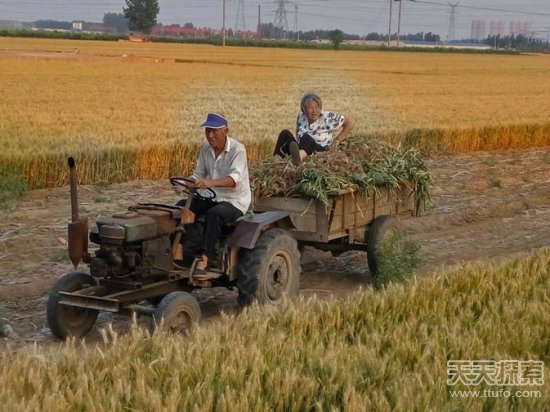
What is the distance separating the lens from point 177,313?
6660 mm

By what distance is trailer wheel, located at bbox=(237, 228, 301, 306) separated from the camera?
24.1ft

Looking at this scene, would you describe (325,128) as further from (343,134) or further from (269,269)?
(269,269)

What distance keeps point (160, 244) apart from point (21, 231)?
4560 mm

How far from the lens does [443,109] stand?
2588 cm

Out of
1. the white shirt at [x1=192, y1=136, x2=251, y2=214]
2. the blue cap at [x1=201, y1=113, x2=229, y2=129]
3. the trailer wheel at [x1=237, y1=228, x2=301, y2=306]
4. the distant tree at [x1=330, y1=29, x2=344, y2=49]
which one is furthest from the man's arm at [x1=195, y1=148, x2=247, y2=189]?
the distant tree at [x1=330, y1=29, x2=344, y2=49]

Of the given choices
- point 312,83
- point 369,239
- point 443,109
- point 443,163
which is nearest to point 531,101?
A: point 443,109

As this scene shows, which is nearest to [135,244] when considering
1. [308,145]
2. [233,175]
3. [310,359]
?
[233,175]

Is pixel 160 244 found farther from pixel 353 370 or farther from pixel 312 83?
pixel 312 83

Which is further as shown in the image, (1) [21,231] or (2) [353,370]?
(1) [21,231]

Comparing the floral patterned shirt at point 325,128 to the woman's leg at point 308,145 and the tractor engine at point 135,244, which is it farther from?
the tractor engine at point 135,244

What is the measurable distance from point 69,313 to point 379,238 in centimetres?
338

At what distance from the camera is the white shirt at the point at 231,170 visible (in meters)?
7.39

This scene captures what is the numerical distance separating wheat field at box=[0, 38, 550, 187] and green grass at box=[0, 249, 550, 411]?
353 inches

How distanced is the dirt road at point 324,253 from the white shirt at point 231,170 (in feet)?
3.93
